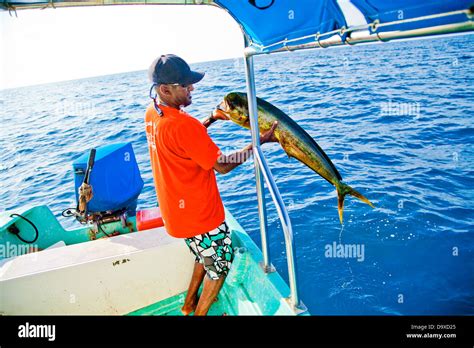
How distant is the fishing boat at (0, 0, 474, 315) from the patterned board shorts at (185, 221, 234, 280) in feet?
0.67

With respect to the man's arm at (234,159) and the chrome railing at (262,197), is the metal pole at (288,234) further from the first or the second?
the man's arm at (234,159)

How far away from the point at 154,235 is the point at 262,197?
1281mm

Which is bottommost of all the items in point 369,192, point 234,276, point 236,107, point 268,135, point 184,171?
point 369,192

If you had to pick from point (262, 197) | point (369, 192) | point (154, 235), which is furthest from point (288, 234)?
point (369, 192)

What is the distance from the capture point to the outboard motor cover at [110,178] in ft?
11.9

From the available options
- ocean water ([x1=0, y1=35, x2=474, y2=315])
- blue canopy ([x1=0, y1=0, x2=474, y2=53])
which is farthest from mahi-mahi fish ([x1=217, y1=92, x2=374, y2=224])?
ocean water ([x1=0, y1=35, x2=474, y2=315])

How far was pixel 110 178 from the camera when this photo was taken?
3.72 m

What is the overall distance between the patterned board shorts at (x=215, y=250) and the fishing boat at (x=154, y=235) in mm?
203

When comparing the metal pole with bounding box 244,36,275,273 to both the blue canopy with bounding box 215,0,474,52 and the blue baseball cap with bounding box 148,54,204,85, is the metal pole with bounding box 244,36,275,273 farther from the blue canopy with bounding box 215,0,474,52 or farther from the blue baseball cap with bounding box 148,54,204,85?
the blue baseball cap with bounding box 148,54,204,85

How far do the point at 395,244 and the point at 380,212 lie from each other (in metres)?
0.83

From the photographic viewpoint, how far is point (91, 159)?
360cm

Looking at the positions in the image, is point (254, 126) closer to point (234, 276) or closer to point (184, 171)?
point (184, 171)

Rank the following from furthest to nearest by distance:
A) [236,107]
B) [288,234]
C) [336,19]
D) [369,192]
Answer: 1. [369,192]
2. [236,107]
3. [288,234]
4. [336,19]
